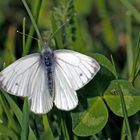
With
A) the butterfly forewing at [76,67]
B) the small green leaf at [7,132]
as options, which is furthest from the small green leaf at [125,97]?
the small green leaf at [7,132]

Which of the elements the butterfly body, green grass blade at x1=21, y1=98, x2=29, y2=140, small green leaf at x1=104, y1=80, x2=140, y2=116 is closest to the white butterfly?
the butterfly body

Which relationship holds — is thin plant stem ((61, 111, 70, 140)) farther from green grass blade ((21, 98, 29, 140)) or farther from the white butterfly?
green grass blade ((21, 98, 29, 140))

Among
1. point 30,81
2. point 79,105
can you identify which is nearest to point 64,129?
point 79,105

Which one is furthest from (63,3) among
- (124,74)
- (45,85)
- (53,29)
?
(124,74)

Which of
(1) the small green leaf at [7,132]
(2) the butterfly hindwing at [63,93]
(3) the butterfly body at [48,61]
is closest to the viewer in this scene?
(1) the small green leaf at [7,132]

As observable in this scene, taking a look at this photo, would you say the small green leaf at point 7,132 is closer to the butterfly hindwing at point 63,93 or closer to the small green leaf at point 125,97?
the butterfly hindwing at point 63,93

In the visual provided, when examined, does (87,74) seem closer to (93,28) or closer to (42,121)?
(42,121)
